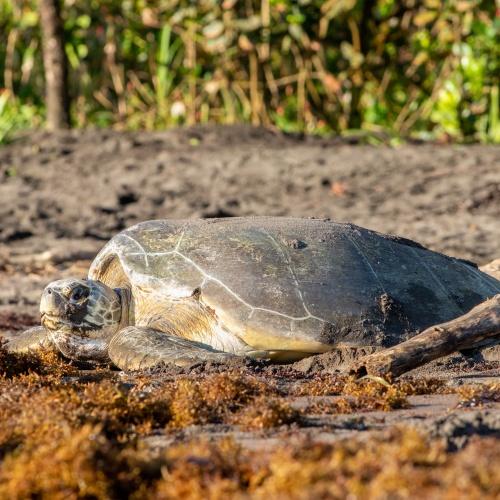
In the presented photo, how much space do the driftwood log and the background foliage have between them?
652cm

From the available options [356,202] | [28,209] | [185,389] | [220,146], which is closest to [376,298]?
[185,389]

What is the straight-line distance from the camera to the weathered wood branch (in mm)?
10602

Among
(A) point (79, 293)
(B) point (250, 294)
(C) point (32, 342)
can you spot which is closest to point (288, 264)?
(B) point (250, 294)

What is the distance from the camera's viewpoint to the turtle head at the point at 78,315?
4.53 metres

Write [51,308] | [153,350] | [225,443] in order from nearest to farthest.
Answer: [225,443] < [153,350] < [51,308]

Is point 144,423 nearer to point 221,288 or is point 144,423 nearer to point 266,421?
point 266,421

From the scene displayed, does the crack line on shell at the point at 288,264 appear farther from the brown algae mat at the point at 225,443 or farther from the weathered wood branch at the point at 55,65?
the weathered wood branch at the point at 55,65

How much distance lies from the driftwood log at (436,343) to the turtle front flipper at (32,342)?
1629 millimetres

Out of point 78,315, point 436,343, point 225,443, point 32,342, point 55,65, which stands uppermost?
point 225,443

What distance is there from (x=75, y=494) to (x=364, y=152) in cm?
793

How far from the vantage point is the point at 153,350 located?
4062mm

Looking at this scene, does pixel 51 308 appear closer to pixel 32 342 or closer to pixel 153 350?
pixel 32 342

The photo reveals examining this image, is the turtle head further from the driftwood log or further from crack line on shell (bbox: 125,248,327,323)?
the driftwood log

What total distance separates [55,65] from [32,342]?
21.7 feet
